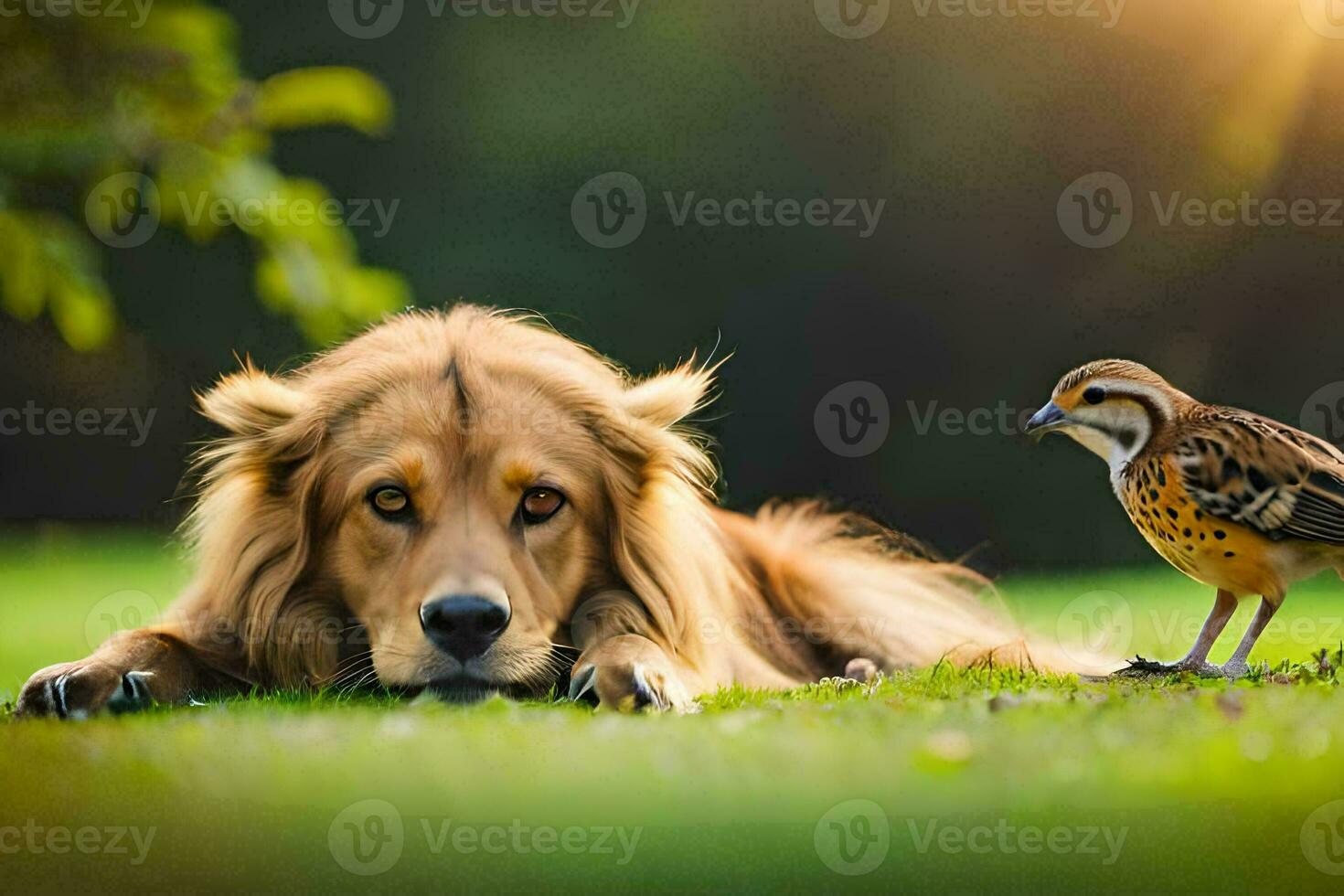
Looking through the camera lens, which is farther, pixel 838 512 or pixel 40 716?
pixel 838 512

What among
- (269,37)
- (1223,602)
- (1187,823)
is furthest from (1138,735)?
(269,37)

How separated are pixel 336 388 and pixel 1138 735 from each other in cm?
191

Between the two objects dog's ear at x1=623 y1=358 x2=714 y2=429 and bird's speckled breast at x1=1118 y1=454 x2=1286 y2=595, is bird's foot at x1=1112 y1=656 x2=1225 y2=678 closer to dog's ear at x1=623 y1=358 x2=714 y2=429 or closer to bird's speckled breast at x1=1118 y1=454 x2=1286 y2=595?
bird's speckled breast at x1=1118 y1=454 x2=1286 y2=595

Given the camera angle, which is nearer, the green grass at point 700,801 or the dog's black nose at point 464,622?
the green grass at point 700,801

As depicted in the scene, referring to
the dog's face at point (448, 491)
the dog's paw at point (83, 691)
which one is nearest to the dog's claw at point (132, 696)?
the dog's paw at point (83, 691)

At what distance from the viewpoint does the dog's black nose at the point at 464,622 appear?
284 centimetres

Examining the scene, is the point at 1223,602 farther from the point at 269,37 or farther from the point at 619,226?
the point at 269,37

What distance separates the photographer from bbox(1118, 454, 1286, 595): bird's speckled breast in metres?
2.85

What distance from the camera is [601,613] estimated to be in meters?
3.26

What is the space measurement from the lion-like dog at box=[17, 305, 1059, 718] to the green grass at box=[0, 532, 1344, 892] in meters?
0.50

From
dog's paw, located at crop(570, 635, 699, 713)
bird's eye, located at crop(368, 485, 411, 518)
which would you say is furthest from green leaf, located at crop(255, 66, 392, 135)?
dog's paw, located at crop(570, 635, 699, 713)

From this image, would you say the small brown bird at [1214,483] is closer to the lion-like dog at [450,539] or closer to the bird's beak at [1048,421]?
the bird's beak at [1048,421]

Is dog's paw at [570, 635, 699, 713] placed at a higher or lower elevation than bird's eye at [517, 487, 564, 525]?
lower

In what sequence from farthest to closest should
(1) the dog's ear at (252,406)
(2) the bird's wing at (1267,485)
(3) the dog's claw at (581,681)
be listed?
(1) the dog's ear at (252,406) < (3) the dog's claw at (581,681) < (2) the bird's wing at (1267,485)
